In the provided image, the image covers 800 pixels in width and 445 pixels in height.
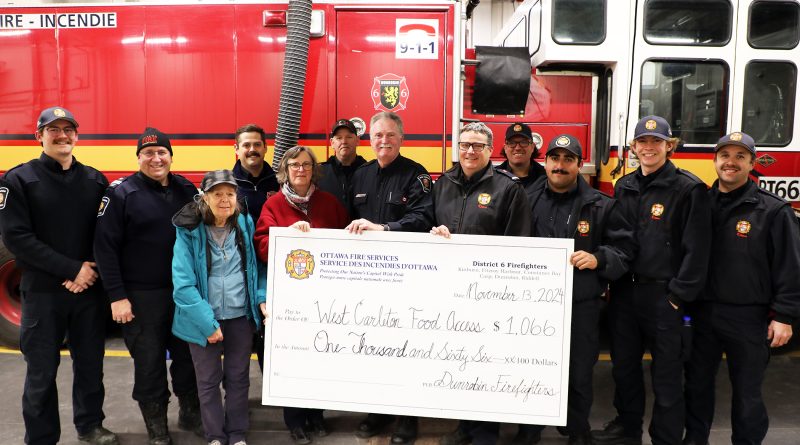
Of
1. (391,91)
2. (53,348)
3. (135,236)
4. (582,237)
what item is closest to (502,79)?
(391,91)

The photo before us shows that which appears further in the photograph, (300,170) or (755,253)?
(300,170)

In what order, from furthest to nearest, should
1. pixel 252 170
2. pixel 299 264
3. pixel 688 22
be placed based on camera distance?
pixel 688 22 < pixel 252 170 < pixel 299 264

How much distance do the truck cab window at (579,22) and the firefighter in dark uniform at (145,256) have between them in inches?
126

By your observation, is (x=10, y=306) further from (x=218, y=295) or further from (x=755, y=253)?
(x=755, y=253)

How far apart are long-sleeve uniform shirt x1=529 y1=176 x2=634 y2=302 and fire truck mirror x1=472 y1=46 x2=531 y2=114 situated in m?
1.52

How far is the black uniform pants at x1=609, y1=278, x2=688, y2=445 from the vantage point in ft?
10.6

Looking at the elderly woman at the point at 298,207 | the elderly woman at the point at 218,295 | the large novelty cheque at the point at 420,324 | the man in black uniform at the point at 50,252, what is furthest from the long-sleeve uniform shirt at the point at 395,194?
the man in black uniform at the point at 50,252

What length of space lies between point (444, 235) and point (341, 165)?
1.21m

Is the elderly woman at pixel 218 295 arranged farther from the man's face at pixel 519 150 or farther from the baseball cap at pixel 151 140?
the man's face at pixel 519 150

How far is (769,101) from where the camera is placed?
4.62 meters

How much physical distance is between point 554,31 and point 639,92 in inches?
34.4

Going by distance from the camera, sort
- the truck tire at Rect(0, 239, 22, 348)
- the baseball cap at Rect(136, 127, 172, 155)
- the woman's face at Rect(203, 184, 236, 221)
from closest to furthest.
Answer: the woman's face at Rect(203, 184, 236, 221), the baseball cap at Rect(136, 127, 172, 155), the truck tire at Rect(0, 239, 22, 348)

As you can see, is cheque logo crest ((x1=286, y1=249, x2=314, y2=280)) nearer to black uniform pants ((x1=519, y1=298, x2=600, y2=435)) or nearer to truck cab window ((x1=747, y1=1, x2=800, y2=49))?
black uniform pants ((x1=519, y1=298, x2=600, y2=435))

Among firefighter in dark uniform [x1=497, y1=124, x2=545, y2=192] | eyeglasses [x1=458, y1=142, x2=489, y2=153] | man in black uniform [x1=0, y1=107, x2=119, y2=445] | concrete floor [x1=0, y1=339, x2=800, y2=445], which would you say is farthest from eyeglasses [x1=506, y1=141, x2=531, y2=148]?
man in black uniform [x1=0, y1=107, x2=119, y2=445]
